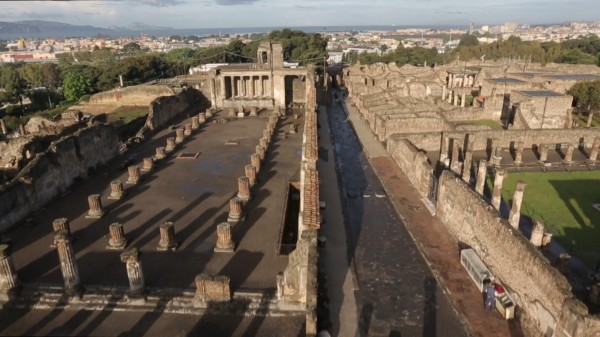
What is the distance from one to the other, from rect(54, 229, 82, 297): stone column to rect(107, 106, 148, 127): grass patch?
105ft

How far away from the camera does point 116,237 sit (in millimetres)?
15797

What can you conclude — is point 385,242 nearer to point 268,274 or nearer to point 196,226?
point 268,274

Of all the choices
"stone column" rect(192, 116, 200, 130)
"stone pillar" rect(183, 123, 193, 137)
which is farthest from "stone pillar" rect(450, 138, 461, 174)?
"stone column" rect(192, 116, 200, 130)

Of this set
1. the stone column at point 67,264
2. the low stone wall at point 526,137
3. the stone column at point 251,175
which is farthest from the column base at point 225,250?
the low stone wall at point 526,137

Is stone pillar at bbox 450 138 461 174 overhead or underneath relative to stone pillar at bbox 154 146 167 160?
underneath

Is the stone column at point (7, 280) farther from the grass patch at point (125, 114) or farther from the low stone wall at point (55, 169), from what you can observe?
the grass patch at point (125, 114)

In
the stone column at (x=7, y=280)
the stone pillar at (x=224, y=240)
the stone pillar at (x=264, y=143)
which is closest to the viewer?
the stone column at (x=7, y=280)

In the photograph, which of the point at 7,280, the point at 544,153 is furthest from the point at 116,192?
the point at 544,153

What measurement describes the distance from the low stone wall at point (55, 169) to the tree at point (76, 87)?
50.3 meters

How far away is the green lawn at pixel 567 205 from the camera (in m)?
18.4

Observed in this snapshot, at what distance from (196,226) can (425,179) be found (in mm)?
13085

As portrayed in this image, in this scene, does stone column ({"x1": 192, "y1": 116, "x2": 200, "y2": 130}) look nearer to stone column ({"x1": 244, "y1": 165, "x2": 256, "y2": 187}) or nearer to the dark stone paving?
stone column ({"x1": 244, "y1": 165, "x2": 256, "y2": 187})

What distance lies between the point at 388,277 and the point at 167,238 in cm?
865

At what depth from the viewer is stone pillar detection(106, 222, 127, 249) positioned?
1573cm
